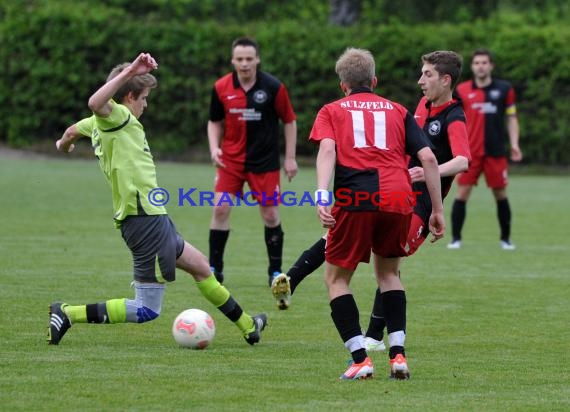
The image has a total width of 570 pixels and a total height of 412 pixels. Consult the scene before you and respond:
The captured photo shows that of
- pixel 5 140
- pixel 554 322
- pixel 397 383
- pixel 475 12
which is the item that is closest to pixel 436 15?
pixel 475 12

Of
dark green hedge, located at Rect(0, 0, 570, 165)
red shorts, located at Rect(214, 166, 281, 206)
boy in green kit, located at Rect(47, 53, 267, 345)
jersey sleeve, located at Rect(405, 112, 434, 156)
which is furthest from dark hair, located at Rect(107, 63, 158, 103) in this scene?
dark green hedge, located at Rect(0, 0, 570, 165)

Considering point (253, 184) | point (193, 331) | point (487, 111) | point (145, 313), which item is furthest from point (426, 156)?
point (487, 111)

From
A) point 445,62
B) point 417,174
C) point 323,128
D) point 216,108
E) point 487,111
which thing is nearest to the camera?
point 323,128

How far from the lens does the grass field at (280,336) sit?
231 inches

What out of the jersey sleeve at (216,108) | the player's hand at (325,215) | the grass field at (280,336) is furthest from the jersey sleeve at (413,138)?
the jersey sleeve at (216,108)

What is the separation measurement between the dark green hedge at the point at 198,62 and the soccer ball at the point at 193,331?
2016 centimetres

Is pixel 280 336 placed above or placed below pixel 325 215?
below

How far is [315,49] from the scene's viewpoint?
1081 inches

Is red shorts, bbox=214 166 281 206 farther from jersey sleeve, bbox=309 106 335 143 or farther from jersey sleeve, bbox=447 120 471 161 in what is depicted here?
jersey sleeve, bbox=309 106 335 143

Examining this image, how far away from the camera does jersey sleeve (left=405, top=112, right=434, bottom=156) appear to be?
20.9 ft

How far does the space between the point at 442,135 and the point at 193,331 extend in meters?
2.01

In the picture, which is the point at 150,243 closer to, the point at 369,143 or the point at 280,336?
the point at 280,336

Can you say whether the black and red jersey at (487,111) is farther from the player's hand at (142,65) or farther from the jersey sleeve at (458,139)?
the player's hand at (142,65)

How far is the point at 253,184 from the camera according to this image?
1075 centimetres
